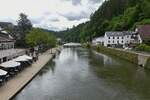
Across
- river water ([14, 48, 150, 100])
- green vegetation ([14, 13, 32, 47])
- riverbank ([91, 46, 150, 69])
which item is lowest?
river water ([14, 48, 150, 100])

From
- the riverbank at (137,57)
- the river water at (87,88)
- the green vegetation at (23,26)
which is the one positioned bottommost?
the river water at (87,88)

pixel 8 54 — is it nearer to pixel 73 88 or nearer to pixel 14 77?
pixel 14 77

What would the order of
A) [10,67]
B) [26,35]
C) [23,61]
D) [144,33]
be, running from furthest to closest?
[26,35]
[144,33]
[23,61]
[10,67]

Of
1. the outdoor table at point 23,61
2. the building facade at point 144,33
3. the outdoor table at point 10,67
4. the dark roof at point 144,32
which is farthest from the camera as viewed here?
the dark roof at point 144,32

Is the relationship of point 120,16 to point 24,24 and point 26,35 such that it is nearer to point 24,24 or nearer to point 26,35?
point 24,24

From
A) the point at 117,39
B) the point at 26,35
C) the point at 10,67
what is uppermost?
the point at 26,35

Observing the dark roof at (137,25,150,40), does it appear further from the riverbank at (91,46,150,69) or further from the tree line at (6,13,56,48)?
the tree line at (6,13,56,48)

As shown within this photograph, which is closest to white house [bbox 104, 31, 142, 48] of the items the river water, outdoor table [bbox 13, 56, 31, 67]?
outdoor table [bbox 13, 56, 31, 67]

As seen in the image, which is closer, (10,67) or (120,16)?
(10,67)

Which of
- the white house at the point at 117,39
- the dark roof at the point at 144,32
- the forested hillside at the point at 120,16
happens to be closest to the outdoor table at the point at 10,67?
the dark roof at the point at 144,32

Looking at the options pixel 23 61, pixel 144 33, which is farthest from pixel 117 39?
pixel 23 61

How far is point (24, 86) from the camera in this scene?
1049 inches

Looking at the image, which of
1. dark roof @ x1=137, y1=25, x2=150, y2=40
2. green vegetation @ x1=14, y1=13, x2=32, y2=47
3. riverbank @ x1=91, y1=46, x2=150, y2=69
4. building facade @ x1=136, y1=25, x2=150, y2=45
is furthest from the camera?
green vegetation @ x1=14, y1=13, x2=32, y2=47

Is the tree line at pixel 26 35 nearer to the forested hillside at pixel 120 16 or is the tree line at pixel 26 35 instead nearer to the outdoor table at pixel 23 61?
the forested hillside at pixel 120 16
